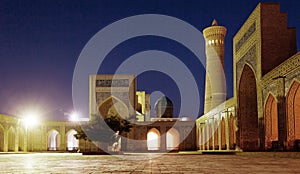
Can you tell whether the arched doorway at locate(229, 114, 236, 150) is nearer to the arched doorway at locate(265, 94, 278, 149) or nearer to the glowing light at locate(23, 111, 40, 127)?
the arched doorway at locate(265, 94, 278, 149)

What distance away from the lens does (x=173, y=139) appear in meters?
33.2

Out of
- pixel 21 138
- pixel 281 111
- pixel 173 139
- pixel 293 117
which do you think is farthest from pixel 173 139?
pixel 293 117

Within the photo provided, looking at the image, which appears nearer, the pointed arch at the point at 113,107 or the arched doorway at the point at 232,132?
the arched doorway at the point at 232,132

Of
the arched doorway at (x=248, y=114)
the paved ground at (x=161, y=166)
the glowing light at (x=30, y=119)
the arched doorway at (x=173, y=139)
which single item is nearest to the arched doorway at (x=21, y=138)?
the glowing light at (x=30, y=119)

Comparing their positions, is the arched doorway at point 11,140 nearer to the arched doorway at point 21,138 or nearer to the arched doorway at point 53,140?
the arched doorway at point 21,138

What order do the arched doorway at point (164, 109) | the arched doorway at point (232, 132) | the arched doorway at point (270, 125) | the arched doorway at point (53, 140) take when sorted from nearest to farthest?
1. the arched doorway at point (270, 125)
2. the arched doorway at point (232, 132)
3. the arched doorway at point (53, 140)
4. the arched doorway at point (164, 109)

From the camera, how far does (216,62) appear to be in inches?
1222

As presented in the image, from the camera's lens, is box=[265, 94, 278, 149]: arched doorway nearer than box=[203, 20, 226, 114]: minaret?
Yes

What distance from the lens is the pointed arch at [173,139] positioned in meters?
30.9

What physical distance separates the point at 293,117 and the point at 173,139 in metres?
21.1

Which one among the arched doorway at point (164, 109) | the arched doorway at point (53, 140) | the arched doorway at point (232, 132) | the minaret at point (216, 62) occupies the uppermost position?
the minaret at point (216, 62)

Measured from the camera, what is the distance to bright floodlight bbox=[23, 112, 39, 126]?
97.1 feet

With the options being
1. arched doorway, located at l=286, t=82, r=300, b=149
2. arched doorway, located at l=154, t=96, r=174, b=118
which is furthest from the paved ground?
arched doorway, located at l=154, t=96, r=174, b=118

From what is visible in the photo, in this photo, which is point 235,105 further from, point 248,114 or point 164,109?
point 164,109
